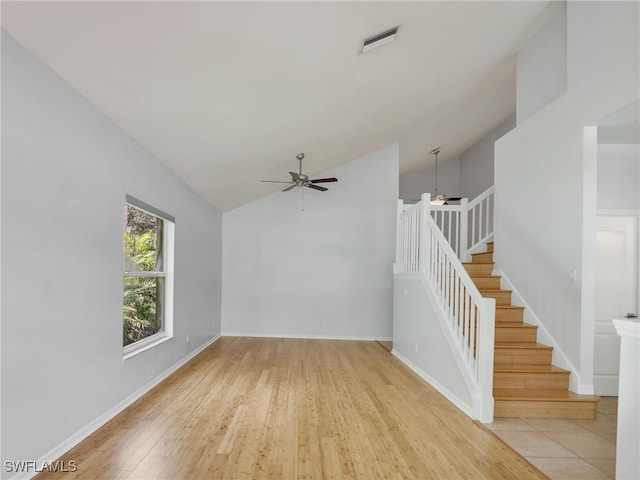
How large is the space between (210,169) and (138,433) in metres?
3.29

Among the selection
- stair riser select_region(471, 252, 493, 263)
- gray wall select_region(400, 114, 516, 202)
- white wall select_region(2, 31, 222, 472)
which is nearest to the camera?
white wall select_region(2, 31, 222, 472)

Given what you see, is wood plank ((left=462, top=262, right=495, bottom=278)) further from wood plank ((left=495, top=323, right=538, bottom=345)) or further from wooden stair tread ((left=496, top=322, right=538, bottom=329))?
wood plank ((left=495, top=323, right=538, bottom=345))

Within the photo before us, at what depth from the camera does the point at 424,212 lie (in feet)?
16.4

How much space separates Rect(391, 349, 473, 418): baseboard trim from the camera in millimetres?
3627

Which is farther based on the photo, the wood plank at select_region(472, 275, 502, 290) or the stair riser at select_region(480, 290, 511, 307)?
the wood plank at select_region(472, 275, 502, 290)

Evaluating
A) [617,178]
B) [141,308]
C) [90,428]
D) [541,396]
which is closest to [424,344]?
[541,396]

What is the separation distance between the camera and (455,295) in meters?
4.10

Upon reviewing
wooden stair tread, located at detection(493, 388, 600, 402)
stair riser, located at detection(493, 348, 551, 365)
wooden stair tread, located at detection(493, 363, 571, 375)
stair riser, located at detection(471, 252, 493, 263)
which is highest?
stair riser, located at detection(471, 252, 493, 263)

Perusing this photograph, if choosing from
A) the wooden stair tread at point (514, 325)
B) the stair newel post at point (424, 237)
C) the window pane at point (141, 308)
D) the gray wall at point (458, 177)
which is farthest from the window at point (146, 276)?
the gray wall at point (458, 177)

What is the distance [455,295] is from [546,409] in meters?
1.28

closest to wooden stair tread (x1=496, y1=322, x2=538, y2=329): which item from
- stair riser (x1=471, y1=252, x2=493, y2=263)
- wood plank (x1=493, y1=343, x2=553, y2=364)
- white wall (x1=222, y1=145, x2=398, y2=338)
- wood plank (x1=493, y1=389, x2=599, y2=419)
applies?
wood plank (x1=493, y1=343, x2=553, y2=364)

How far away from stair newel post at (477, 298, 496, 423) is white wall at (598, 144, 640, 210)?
208 centimetres

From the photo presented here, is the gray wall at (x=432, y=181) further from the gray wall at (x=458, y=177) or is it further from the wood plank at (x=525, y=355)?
the wood plank at (x=525, y=355)

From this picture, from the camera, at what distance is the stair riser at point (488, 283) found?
512cm
